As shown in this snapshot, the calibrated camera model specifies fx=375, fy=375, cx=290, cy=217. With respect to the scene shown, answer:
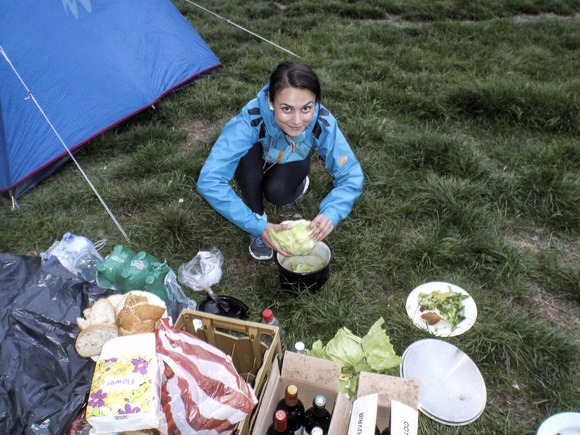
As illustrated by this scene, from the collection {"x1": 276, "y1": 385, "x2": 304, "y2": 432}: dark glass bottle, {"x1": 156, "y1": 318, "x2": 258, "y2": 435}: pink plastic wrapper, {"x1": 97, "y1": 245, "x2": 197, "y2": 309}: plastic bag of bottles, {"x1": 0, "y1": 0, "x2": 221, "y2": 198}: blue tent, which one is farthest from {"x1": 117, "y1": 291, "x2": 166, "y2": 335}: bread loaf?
{"x1": 0, "y1": 0, "x2": 221, "y2": 198}: blue tent

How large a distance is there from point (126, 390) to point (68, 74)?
9.67 ft

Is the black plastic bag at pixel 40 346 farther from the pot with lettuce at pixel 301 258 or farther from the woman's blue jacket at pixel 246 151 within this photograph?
the pot with lettuce at pixel 301 258

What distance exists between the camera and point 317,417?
1.51 m

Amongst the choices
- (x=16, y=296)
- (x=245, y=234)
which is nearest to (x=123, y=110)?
(x=245, y=234)

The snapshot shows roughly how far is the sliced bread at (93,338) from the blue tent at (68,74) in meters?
1.92

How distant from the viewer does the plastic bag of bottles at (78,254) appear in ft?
7.75

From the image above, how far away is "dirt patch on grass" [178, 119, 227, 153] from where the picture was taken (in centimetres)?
350

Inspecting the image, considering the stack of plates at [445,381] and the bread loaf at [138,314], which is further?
the stack of plates at [445,381]

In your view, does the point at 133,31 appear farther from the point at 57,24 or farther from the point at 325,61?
the point at 325,61

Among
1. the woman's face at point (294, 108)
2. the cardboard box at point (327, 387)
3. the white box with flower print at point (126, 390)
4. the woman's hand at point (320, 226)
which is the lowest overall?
the cardboard box at point (327, 387)

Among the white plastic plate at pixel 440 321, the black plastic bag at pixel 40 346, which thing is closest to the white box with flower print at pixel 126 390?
the black plastic bag at pixel 40 346

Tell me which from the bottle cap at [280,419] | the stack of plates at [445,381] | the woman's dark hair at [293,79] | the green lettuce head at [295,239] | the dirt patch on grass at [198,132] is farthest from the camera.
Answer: the dirt patch on grass at [198,132]

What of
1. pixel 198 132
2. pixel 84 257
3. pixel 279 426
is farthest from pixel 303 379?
pixel 198 132

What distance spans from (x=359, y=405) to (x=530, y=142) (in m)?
2.97
